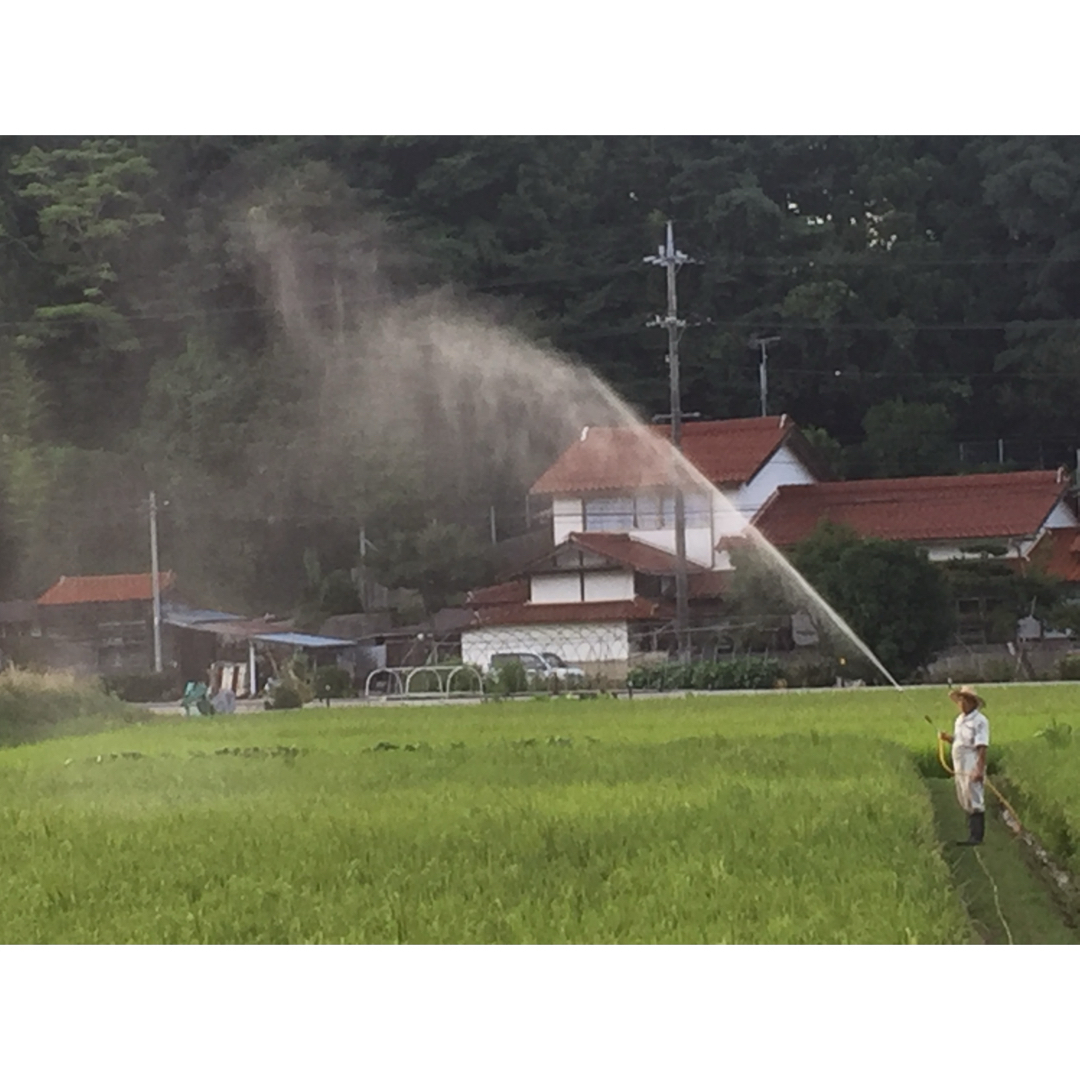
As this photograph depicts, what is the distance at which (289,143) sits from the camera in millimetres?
7336

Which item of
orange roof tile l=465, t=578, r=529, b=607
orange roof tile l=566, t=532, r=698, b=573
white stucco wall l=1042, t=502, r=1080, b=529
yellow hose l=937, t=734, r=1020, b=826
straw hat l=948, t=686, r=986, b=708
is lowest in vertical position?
yellow hose l=937, t=734, r=1020, b=826

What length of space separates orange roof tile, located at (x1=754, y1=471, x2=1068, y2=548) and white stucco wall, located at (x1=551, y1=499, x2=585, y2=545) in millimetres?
669

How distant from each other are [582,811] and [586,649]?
830 millimetres

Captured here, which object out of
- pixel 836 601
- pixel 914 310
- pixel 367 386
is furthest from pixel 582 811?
pixel 914 310

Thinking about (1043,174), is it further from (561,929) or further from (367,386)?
(561,929)

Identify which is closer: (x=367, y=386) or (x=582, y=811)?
(x=582, y=811)

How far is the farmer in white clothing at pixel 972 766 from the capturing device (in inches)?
280

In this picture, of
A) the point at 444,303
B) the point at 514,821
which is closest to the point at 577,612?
the point at 514,821

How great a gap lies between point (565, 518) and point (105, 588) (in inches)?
68.1

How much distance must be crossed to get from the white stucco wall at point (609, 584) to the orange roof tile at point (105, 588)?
5.11 feet

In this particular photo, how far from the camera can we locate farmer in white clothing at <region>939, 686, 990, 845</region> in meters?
7.10

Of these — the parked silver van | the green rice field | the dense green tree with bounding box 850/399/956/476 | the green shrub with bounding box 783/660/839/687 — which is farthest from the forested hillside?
the green shrub with bounding box 783/660/839/687

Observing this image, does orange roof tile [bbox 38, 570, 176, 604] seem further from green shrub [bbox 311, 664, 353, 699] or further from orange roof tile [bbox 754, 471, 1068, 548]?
orange roof tile [bbox 754, 471, 1068, 548]

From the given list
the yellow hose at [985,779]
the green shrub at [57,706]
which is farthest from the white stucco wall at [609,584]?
the green shrub at [57,706]
